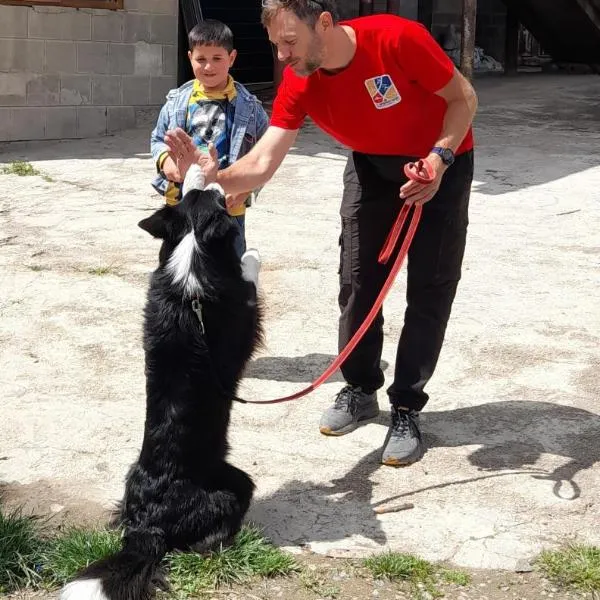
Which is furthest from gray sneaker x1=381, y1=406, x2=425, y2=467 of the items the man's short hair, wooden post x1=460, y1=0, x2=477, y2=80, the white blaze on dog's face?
wooden post x1=460, y1=0, x2=477, y2=80

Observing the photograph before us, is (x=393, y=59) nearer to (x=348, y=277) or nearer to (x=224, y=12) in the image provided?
(x=348, y=277)

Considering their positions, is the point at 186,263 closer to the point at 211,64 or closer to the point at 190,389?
the point at 190,389

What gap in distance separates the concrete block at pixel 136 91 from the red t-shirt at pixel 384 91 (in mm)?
7505

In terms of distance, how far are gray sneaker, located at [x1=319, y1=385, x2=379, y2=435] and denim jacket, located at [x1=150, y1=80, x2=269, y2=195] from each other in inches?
45.6

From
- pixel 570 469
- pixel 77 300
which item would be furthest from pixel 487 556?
pixel 77 300

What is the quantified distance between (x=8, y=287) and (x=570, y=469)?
3.55 meters

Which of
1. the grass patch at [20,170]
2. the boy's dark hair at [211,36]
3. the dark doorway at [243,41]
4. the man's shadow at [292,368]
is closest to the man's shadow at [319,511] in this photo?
the man's shadow at [292,368]

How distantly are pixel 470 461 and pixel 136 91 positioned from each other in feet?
26.4

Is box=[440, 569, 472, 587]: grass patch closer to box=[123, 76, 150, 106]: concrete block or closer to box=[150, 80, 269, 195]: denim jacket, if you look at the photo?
box=[150, 80, 269, 195]: denim jacket

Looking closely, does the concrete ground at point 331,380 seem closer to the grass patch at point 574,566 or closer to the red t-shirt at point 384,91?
the grass patch at point 574,566

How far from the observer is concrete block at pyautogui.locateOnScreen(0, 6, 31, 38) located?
9.77 m

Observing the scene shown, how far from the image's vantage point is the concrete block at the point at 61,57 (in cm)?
1015

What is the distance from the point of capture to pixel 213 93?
170 inches

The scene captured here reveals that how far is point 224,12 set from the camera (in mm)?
11656
